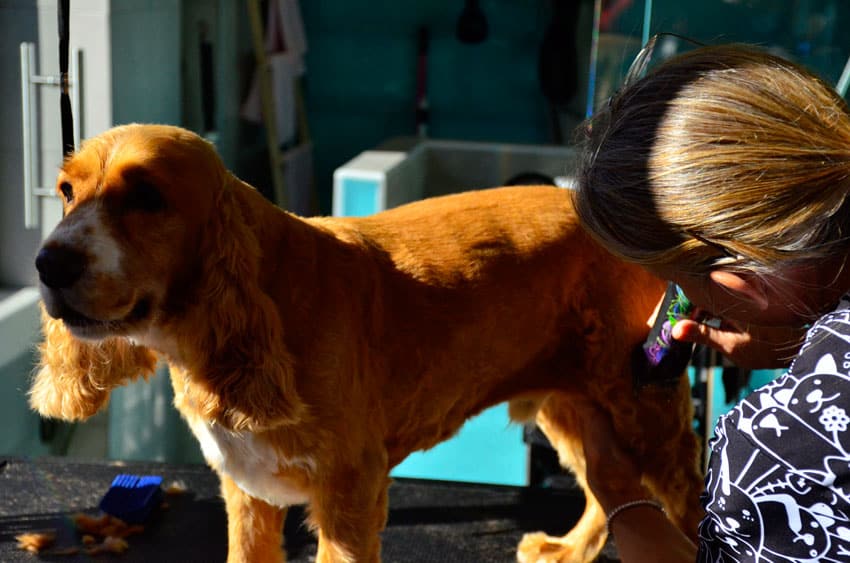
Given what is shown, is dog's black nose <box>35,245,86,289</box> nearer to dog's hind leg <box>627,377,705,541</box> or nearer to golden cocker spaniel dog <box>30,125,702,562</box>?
golden cocker spaniel dog <box>30,125,702,562</box>

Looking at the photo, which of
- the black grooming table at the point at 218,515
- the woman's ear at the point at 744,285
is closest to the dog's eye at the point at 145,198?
the woman's ear at the point at 744,285

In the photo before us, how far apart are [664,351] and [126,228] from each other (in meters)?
0.92

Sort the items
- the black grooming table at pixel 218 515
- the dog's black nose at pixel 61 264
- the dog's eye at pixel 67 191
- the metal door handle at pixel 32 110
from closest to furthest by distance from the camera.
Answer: the dog's black nose at pixel 61 264 → the dog's eye at pixel 67 191 → the black grooming table at pixel 218 515 → the metal door handle at pixel 32 110

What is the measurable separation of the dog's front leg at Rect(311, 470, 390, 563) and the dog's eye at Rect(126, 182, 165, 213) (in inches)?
19.6

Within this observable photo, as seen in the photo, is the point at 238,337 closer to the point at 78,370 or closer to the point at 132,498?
the point at 78,370

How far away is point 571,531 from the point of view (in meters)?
2.06

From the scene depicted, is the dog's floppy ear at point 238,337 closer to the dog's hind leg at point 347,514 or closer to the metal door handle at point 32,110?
the dog's hind leg at point 347,514

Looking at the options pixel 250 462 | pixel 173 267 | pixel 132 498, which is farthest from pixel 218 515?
pixel 173 267

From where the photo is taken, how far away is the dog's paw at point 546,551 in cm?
194

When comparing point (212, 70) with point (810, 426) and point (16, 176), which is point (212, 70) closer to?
point (16, 176)

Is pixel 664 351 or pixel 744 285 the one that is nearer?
pixel 744 285

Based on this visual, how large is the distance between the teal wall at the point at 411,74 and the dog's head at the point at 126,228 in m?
3.83

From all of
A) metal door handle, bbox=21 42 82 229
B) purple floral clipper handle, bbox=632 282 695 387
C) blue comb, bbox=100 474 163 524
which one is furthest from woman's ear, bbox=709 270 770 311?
metal door handle, bbox=21 42 82 229

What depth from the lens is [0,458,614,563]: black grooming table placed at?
1936 millimetres
